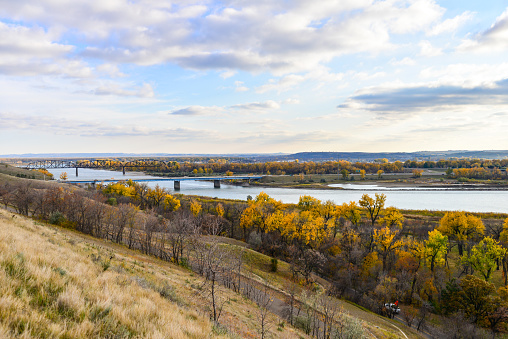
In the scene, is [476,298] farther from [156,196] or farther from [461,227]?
[156,196]

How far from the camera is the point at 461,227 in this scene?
1591 inches

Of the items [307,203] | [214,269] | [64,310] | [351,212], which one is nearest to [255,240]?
[307,203]

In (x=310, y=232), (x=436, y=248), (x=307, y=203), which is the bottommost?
(x=436, y=248)

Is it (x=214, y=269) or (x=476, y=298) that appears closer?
(x=214, y=269)

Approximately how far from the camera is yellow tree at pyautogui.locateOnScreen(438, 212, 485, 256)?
1588 inches

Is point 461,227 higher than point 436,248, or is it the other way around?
point 461,227

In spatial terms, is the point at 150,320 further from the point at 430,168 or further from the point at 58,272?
the point at 430,168

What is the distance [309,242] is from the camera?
39438 millimetres

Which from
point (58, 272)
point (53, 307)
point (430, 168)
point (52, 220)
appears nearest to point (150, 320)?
point (53, 307)

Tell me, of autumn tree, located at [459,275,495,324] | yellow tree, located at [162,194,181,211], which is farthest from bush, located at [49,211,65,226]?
autumn tree, located at [459,275,495,324]

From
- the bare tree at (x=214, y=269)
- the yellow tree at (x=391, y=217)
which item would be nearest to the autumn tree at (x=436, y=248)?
the yellow tree at (x=391, y=217)

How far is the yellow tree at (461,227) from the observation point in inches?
1588

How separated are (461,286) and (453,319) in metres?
3.57

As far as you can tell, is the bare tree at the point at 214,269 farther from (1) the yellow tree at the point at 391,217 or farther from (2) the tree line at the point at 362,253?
(1) the yellow tree at the point at 391,217
